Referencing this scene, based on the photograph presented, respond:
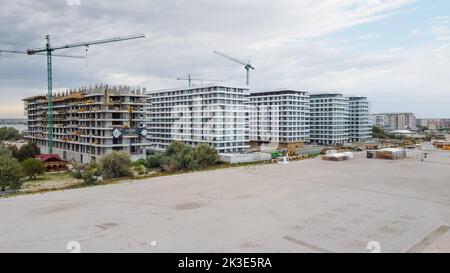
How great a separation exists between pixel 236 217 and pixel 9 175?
19549mm

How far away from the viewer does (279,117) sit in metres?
63.4

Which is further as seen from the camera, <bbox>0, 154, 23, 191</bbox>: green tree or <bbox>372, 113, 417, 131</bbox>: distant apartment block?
<bbox>372, 113, 417, 131</bbox>: distant apartment block

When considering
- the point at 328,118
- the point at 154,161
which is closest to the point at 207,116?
the point at 154,161

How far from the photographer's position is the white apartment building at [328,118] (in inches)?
2756

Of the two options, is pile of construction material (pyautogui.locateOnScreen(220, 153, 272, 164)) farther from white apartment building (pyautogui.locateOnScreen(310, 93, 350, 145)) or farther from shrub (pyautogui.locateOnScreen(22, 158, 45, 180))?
white apartment building (pyautogui.locateOnScreen(310, 93, 350, 145))

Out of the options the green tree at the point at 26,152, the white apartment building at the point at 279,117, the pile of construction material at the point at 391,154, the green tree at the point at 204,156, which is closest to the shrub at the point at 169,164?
the green tree at the point at 204,156

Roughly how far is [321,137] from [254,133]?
613 inches

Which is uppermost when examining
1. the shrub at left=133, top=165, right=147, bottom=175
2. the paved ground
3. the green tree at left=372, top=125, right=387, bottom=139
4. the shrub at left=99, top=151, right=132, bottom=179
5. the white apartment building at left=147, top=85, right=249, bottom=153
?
the white apartment building at left=147, top=85, right=249, bottom=153

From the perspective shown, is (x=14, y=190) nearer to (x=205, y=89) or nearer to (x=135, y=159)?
(x=135, y=159)

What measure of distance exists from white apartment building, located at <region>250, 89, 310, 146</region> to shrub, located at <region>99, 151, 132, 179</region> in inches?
1412

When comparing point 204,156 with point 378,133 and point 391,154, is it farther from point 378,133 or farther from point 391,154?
point 378,133

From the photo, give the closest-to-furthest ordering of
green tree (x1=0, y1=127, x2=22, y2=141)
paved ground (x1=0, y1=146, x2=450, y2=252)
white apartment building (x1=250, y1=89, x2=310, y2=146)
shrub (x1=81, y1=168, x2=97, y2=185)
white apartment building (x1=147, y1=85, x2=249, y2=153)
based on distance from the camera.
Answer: paved ground (x1=0, y1=146, x2=450, y2=252) → shrub (x1=81, y1=168, x2=97, y2=185) → white apartment building (x1=147, y1=85, x2=249, y2=153) → white apartment building (x1=250, y1=89, x2=310, y2=146) → green tree (x1=0, y1=127, x2=22, y2=141)

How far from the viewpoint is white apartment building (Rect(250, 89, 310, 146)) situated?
→ 6238 centimetres

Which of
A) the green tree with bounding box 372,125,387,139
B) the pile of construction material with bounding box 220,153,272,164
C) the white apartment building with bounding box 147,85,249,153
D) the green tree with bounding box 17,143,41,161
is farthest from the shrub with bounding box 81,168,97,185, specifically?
the green tree with bounding box 372,125,387,139
